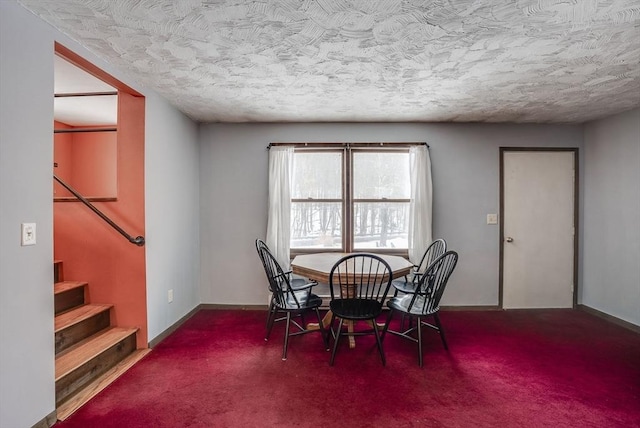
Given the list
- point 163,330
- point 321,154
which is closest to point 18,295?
point 163,330

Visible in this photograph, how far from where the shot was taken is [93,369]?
229cm

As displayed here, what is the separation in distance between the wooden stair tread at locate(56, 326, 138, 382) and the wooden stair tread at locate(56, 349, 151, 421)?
0.18m

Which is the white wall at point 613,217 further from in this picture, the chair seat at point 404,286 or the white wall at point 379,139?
the chair seat at point 404,286

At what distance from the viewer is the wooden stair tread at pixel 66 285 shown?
257cm

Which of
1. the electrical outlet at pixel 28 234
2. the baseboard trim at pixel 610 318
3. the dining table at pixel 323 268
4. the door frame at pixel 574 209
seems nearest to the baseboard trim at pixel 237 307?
the dining table at pixel 323 268

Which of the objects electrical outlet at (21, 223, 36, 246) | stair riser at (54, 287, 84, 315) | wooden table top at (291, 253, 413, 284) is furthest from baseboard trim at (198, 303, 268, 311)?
electrical outlet at (21, 223, 36, 246)

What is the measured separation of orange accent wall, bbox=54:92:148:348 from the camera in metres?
2.77

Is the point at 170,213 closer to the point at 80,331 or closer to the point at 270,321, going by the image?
the point at 80,331

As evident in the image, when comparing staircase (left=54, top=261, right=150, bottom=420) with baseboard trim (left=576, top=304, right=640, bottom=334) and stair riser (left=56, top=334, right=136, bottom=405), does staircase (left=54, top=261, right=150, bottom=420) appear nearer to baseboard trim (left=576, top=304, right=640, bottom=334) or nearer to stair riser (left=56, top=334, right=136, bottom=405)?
stair riser (left=56, top=334, right=136, bottom=405)

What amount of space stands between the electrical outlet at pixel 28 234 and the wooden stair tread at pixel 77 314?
0.90 meters

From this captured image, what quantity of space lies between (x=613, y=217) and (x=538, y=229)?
0.71m

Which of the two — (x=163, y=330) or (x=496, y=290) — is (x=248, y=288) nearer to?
(x=163, y=330)

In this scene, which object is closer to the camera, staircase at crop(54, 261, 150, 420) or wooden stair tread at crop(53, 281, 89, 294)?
staircase at crop(54, 261, 150, 420)

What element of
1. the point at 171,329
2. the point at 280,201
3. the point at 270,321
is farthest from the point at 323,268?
the point at 171,329
